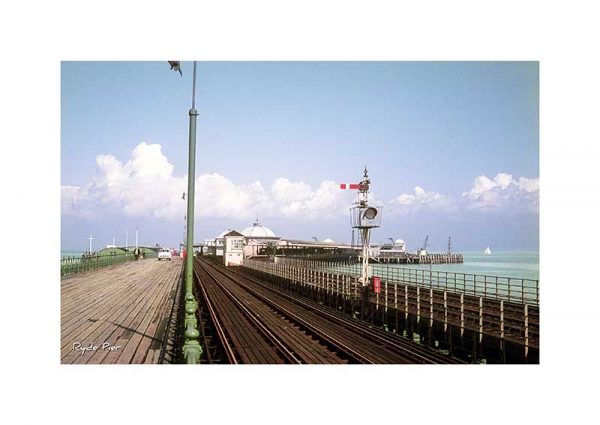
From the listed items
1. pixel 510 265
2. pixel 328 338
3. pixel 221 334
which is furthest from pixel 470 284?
pixel 221 334

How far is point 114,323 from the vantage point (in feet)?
34.7

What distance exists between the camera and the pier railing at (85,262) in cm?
2022

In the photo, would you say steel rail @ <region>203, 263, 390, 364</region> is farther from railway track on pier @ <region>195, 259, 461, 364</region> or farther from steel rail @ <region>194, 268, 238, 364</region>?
steel rail @ <region>194, 268, 238, 364</region>

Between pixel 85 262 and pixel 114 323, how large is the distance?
→ 606 inches

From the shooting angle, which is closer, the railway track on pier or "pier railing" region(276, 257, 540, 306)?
the railway track on pier

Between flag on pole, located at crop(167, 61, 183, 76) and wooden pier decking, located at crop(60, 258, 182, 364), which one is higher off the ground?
flag on pole, located at crop(167, 61, 183, 76)

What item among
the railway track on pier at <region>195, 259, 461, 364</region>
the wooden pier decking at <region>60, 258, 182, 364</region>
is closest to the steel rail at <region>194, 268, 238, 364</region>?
the railway track on pier at <region>195, 259, 461, 364</region>

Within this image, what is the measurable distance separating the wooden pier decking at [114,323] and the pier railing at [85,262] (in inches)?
115

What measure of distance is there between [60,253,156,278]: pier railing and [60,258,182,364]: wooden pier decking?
115 inches

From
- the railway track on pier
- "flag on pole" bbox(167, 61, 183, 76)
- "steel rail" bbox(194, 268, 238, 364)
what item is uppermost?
"flag on pole" bbox(167, 61, 183, 76)

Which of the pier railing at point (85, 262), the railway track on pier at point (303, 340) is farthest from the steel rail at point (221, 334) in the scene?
the pier railing at point (85, 262)

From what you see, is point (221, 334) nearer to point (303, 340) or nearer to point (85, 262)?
point (303, 340)

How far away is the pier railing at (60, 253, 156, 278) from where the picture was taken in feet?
66.3

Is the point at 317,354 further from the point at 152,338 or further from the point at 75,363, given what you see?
the point at 75,363
